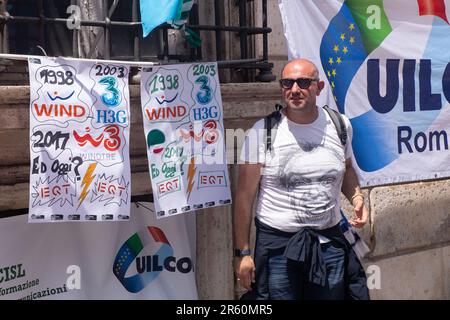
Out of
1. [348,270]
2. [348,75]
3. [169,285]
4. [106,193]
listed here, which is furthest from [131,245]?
[348,75]

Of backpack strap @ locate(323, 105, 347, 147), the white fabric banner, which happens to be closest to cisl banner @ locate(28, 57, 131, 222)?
the white fabric banner

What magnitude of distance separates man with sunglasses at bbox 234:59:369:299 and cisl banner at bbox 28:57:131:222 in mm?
706

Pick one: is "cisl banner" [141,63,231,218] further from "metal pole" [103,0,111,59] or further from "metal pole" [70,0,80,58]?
"metal pole" [70,0,80,58]

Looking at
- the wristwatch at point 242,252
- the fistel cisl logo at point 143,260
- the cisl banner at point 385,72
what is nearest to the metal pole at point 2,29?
the fistel cisl logo at point 143,260

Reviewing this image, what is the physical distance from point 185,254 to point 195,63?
1.35m

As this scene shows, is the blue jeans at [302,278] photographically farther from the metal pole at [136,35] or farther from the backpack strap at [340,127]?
the metal pole at [136,35]

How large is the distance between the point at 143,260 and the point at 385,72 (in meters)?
2.22

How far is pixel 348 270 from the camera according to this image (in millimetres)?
3764

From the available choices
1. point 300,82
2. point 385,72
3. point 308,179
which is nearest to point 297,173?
point 308,179

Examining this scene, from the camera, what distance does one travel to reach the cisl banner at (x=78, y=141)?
11.8 ft

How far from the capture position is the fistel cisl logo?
4.45 meters

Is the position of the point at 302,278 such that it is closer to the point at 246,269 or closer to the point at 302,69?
the point at 246,269

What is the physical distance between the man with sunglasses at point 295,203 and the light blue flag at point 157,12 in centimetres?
66
